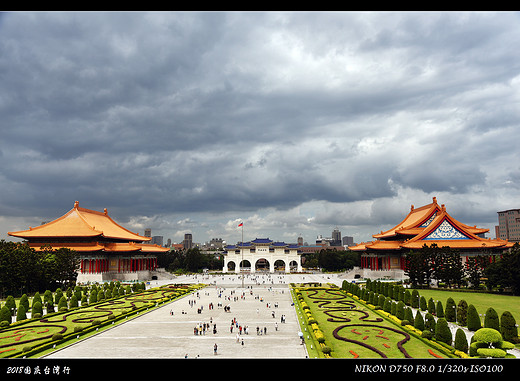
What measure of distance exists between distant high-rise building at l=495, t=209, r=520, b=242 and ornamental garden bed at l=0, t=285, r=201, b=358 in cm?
16247

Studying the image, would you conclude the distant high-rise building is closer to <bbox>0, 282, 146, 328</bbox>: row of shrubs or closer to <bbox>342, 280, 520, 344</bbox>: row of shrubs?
<bbox>342, 280, 520, 344</bbox>: row of shrubs

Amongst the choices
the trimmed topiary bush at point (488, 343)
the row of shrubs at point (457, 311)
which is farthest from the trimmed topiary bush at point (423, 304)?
the trimmed topiary bush at point (488, 343)

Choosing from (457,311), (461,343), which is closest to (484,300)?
(457,311)

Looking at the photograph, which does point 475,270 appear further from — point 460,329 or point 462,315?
point 460,329

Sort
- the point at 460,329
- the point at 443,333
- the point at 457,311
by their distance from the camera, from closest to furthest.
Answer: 1. the point at 460,329
2. the point at 443,333
3. the point at 457,311

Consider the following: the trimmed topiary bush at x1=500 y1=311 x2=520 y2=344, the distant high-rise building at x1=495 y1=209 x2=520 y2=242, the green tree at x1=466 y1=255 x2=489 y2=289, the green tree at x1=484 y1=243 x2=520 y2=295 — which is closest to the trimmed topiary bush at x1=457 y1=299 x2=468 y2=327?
the trimmed topiary bush at x1=500 y1=311 x2=520 y2=344

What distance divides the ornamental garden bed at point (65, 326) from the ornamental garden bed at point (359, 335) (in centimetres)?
1789

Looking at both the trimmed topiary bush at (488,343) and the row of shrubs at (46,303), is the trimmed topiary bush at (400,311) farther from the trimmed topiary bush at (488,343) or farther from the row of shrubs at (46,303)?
the row of shrubs at (46,303)

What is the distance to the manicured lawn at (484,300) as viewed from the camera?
3712 cm

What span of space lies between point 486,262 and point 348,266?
64123 millimetres

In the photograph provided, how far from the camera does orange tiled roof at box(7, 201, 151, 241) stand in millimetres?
83000

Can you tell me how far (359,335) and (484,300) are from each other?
2288cm

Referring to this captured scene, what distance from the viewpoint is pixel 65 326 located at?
34125 mm
